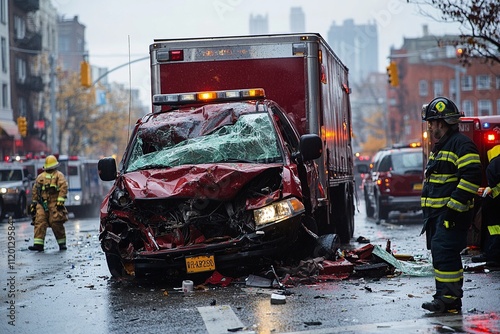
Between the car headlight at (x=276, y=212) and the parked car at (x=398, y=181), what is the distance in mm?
13498

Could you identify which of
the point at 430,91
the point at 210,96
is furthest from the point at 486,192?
the point at 430,91

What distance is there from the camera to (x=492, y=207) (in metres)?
11.6

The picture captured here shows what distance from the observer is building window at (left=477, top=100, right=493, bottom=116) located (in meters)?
87.7

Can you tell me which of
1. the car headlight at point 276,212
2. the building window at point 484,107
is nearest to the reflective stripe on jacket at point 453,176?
the car headlight at point 276,212

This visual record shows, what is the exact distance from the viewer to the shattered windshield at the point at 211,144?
35.9ft

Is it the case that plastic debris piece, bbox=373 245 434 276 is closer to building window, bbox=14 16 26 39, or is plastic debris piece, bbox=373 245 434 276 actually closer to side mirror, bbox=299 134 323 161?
side mirror, bbox=299 134 323 161

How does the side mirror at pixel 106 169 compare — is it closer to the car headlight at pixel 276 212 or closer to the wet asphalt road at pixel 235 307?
the wet asphalt road at pixel 235 307

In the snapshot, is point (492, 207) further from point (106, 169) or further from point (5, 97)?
point (5, 97)

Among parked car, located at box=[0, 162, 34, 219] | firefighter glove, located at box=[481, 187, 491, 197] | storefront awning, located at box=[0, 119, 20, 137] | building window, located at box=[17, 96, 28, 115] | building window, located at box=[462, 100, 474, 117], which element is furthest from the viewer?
building window, located at box=[462, 100, 474, 117]

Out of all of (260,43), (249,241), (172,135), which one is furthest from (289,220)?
(260,43)

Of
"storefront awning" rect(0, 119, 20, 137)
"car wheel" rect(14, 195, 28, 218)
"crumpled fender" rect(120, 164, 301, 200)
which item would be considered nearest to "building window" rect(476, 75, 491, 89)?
"storefront awning" rect(0, 119, 20, 137)

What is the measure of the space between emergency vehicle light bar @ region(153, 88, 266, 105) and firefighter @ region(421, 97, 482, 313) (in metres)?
4.27

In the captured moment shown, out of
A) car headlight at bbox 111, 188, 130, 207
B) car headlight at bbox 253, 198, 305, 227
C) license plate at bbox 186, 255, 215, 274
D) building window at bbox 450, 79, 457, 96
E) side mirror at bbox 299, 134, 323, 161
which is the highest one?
building window at bbox 450, 79, 457, 96

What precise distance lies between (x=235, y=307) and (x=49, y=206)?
9.42 metres
